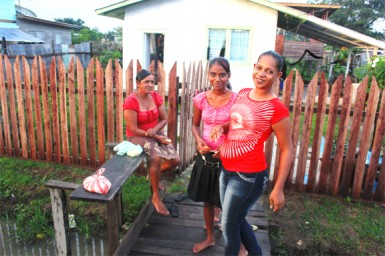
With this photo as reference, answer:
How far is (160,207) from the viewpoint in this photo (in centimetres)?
343

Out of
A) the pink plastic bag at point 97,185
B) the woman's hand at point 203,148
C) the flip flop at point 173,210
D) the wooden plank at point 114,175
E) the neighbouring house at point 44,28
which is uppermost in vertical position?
the neighbouring house at point 44,28

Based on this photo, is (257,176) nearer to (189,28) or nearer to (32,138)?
(32,138)

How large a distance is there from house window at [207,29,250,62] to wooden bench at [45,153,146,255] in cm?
905

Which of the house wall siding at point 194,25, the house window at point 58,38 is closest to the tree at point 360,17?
the house wall siding at point 194,25

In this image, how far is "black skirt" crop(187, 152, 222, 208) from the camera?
2.59 metres

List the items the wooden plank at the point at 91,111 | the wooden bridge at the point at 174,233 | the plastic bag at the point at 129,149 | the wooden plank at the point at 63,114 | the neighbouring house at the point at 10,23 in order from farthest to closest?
the neighbouring house at the point at 10,23, the wooden plank at the point at 63,114, the wooden plank at the point at 91,111, the plastic bag at the point at 129,149, the wooden bridge at the point at 174,233

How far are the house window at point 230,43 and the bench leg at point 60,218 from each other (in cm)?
950

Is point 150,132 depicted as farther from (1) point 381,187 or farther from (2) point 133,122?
(1) point 381,187

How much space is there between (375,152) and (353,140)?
0.34 m

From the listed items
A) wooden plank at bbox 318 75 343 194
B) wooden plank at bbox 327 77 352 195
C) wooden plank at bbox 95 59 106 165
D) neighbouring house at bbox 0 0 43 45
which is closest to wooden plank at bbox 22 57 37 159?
wooden plank at bbox 95 59 106 165

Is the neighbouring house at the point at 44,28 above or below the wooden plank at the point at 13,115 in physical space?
above

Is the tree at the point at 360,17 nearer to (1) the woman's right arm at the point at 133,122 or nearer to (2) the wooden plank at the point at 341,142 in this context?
(2) the wooden plank at the point at 341,142

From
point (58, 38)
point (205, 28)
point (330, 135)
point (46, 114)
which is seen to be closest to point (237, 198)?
point (330, 135)

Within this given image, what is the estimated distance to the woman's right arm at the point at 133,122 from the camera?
3441 mm
